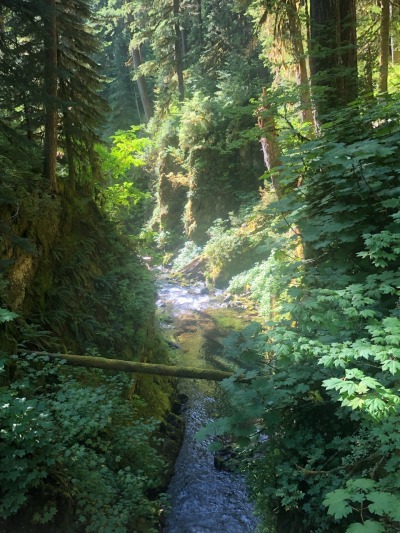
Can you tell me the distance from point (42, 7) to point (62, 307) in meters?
4.76

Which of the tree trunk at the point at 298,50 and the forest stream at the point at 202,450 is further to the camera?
the forest stream at the point at 202,450

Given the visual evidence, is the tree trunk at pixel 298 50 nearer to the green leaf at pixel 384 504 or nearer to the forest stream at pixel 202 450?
the green leaf at pixel 384 504

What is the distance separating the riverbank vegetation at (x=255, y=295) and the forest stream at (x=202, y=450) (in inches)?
22.5

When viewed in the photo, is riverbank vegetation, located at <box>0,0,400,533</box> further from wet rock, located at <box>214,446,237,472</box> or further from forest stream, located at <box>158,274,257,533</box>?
wet rock, located at <box>214,446,237,472</box>

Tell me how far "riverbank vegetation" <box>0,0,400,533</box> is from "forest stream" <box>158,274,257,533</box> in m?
0.57

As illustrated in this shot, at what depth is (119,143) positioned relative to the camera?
11.3 meters

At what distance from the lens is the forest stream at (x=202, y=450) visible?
6.08 meters

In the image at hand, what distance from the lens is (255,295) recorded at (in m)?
12.8

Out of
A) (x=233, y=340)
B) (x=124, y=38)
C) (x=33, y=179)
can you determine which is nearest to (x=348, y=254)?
(x=233, y=340)

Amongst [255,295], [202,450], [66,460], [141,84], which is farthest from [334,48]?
[141,84]

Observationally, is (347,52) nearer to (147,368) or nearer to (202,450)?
(147,368)

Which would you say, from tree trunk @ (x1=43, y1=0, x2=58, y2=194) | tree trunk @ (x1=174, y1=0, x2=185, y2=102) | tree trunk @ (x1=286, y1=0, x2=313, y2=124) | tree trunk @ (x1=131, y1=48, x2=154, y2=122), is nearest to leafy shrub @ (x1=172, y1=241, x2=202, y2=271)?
tree trunk @ (x1=174, y1=0, x2=185, y2=102)

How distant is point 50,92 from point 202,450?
7.35 metres

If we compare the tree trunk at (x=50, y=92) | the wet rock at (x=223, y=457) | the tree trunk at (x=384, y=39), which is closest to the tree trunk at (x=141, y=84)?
the tree trunk at (x=384, y=39)
